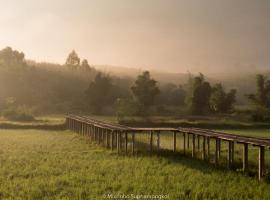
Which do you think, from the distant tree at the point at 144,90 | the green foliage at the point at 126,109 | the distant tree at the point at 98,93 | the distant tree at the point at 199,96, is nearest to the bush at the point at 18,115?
the green foliage at the point at 126,109

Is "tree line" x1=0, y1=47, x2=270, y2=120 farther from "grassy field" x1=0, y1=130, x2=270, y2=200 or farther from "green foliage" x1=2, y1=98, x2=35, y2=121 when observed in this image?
"grassy field" x1=0, y1=130, x2=270, y2=200

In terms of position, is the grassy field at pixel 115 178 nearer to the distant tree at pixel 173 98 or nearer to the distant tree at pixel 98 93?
the distant tree at pixel 98 93

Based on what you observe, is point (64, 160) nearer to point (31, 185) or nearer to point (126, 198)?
point (31, 185)

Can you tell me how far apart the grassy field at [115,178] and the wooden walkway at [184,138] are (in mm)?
1496

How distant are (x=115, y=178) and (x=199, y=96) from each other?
3109 inches

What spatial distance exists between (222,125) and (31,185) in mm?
51728

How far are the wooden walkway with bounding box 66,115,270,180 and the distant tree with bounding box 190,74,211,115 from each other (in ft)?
143

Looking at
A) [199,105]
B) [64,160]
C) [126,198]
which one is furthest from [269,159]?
[199,105]

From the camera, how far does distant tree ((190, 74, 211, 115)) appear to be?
96.6 metres

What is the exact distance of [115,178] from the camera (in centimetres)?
1989

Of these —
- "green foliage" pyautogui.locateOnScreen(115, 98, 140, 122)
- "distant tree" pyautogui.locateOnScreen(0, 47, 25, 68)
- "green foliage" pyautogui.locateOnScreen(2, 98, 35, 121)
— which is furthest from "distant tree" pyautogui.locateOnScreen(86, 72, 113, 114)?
"distant tree" pyautogui.locateOnScreen(0, 47, 25, 68)

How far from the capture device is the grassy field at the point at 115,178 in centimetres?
1680

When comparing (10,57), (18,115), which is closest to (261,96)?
(18,115)

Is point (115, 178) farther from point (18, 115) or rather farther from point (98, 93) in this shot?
point (98, 93)
